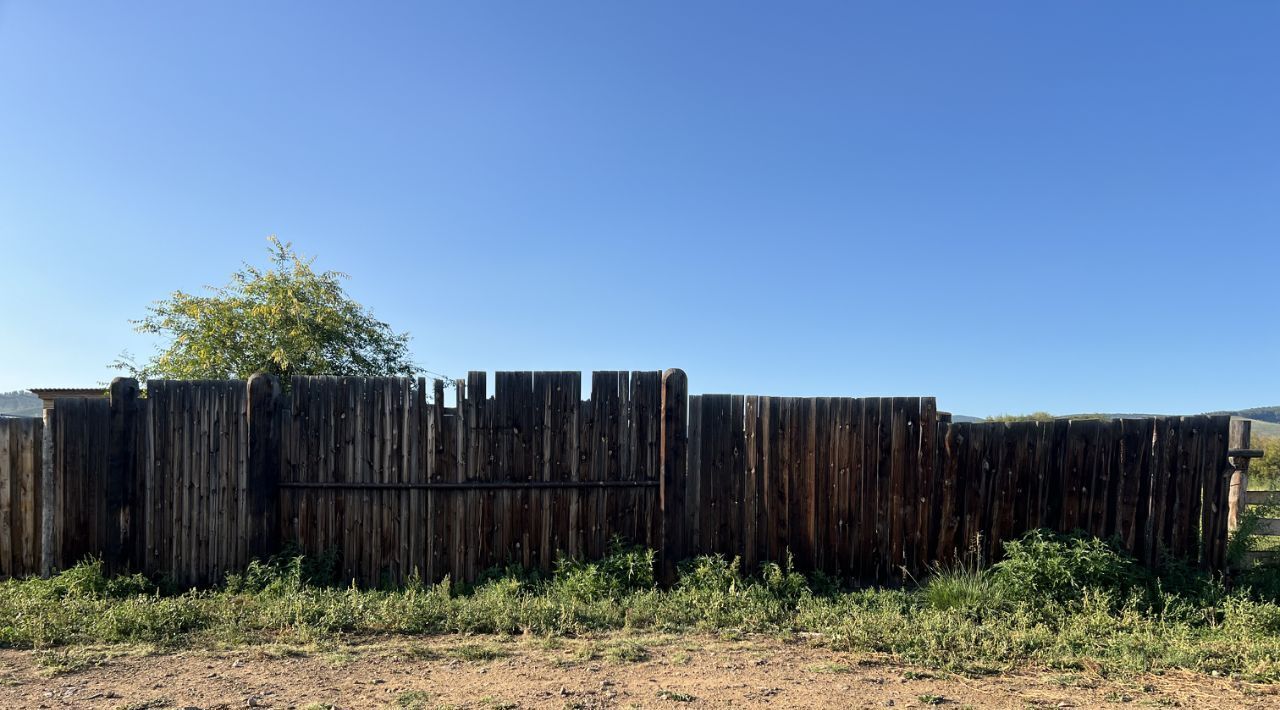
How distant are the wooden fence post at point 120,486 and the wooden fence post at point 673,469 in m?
5.10

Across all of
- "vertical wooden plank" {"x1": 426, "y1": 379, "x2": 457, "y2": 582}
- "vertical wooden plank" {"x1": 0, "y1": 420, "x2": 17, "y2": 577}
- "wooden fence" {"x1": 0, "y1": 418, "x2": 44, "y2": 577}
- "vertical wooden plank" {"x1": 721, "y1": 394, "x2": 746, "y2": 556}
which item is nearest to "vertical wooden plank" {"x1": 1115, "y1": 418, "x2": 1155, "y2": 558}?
"vertical wooden plank" {"x1": 721, "y1": 394, "x2": 746, "y2": 556}

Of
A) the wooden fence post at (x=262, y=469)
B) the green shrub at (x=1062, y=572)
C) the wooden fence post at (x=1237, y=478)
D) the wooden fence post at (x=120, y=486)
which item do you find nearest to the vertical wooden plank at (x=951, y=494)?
the green shrub at (x=1062, y=572)

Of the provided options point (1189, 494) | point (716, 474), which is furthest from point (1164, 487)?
point (716, 474)

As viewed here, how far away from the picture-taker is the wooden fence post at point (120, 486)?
23.2ft

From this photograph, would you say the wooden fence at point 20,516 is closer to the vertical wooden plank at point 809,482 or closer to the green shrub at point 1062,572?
the vertical wooden plank at point 809,482

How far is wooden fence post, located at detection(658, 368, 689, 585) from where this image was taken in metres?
7.10

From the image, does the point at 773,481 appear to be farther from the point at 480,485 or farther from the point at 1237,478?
the point at 1237,478

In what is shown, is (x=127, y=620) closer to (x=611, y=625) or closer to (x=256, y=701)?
(x=256, y=701)

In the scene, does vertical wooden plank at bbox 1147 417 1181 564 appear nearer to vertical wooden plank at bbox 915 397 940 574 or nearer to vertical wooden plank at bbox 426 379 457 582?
vertical wooden plank at bbox 915 397 940 574

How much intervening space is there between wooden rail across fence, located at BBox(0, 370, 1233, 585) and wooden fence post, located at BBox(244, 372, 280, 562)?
0.06ft

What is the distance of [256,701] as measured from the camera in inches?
173

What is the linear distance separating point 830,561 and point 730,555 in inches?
39.2

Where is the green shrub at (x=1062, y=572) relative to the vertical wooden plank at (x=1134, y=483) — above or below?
below

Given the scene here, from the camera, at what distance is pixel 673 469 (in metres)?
7.15
